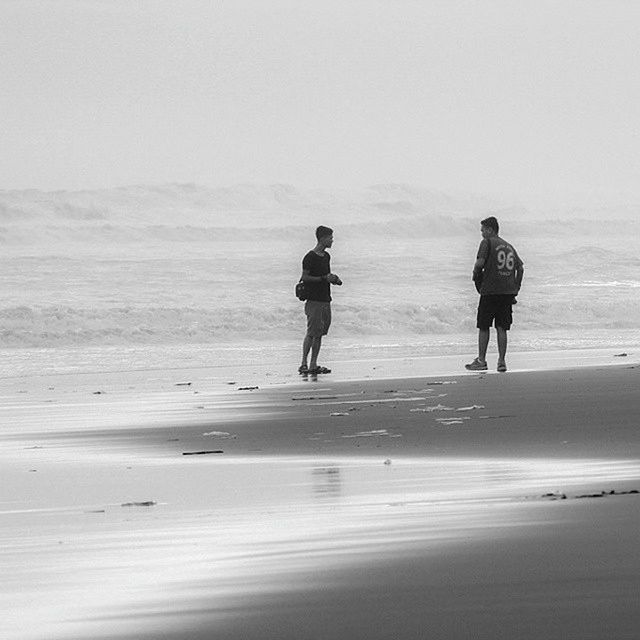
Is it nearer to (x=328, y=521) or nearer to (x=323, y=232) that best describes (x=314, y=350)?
(x=323, y=232)

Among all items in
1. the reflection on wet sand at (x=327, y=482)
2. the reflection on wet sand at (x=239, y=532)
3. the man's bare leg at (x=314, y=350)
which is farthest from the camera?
the man's bare leg at (x=314, y=350)

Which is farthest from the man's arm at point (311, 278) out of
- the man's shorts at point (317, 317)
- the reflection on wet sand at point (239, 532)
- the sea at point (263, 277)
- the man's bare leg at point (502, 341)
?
the reflection on wet sand at point (239, 532)

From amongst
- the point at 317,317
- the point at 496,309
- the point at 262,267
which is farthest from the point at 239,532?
the point at 262,267

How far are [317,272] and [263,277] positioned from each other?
119 ft

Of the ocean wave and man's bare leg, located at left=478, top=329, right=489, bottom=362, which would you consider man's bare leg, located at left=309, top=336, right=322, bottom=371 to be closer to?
man's bare leg, located at left=478, top=329, right=489, bottom=362

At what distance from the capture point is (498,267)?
1628 cm

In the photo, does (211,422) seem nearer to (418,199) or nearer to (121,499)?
(121,499)

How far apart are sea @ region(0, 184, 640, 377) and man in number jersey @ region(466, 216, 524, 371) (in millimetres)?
4022

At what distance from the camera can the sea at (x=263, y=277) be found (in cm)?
2492

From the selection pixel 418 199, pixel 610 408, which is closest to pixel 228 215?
pixel 418 199

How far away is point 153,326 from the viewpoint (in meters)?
30.2

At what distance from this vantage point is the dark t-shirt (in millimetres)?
16656

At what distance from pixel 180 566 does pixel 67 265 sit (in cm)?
5172

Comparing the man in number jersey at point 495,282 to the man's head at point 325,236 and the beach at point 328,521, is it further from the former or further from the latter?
the beach at point 328,521
